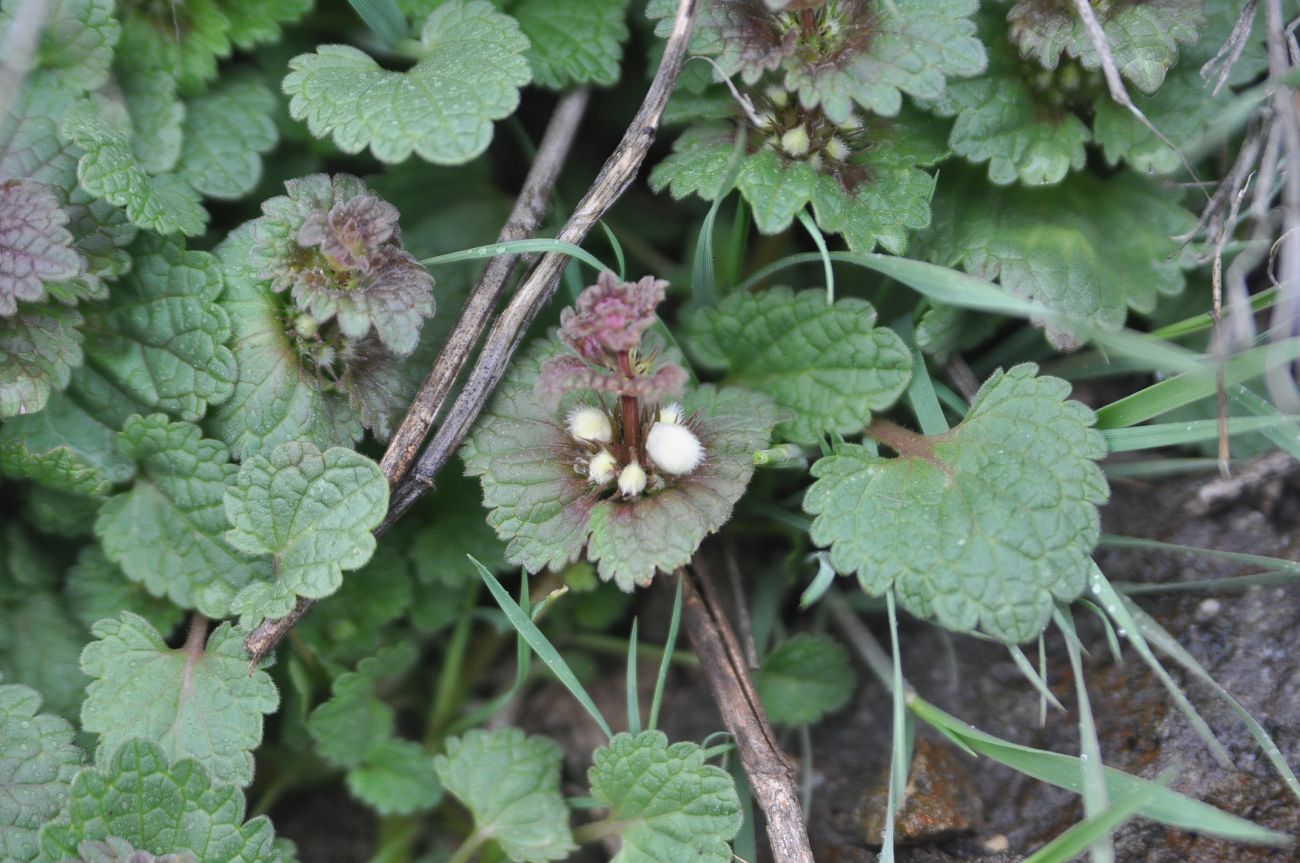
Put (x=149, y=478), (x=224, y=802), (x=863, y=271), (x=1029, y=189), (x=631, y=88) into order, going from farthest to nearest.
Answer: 1. (x=631, y=88)
2. (x=863, y=271)
3. (x=1029, y=189)
4. (x=149, y=478)
5. (x=224, y=802)

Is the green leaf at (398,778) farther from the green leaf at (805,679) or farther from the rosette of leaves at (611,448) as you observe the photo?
the green leaf at (805,679)

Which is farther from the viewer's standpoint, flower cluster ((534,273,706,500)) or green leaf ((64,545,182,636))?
green leaf ((64,545,182,636))

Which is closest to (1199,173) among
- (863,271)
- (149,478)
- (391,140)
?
(863,271)

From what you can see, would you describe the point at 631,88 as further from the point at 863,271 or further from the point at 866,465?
the point at 866,465

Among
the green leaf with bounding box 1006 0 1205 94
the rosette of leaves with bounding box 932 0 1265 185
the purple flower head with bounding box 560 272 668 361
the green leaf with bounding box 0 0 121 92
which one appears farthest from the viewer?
the green leaf with bounding box 0 0 121 92

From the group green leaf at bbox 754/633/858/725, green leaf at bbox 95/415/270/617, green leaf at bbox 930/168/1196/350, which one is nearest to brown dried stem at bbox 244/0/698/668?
green leaf at bbox 95/415/270/617

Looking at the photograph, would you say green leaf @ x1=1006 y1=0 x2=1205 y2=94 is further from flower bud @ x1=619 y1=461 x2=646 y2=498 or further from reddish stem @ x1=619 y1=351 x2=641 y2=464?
flower bud @ x1=619 y1=461 x2=646 y2=498

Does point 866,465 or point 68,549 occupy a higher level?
point 866,465
